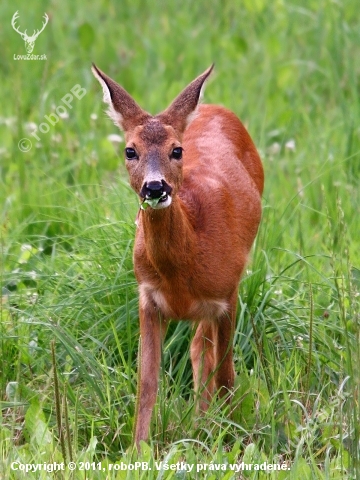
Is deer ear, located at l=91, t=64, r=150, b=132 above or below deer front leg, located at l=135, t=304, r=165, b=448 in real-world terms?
above

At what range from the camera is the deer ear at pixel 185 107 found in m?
4.98

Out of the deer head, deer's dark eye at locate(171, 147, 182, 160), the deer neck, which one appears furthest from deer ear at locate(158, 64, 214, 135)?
the deer neck

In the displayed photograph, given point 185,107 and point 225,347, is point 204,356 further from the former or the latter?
point 185,107

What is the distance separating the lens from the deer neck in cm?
478

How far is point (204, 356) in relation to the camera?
202 inches

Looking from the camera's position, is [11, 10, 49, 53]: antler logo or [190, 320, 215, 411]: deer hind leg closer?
[190, 320, 215, 411]: deer hind leg

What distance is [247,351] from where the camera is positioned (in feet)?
17.5

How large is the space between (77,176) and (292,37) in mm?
2855

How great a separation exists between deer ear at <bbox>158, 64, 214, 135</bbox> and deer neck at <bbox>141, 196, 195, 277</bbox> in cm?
35

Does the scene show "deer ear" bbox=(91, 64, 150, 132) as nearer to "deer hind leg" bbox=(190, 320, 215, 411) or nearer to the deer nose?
the deer nose

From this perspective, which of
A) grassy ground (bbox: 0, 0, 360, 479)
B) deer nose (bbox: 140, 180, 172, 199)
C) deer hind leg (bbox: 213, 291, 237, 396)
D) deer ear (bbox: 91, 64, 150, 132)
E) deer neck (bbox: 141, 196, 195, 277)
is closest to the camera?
deer nose (bbox: 140, 180, 172, 199)

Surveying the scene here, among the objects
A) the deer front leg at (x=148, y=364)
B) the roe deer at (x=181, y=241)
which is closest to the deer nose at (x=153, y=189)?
the roe deer at (x=181, y=241)

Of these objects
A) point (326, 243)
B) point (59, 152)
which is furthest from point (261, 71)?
point (326, 243)

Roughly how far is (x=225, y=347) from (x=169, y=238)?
0.61m
